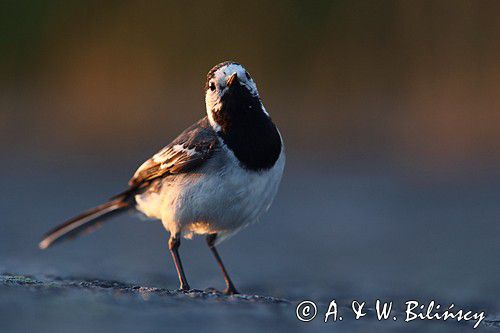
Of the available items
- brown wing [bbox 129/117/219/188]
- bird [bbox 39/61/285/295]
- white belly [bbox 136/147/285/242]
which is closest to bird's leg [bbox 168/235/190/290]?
bird [bbox 39/61/285/295]

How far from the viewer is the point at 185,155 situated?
7133mm

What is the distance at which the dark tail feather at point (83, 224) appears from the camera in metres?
8.31

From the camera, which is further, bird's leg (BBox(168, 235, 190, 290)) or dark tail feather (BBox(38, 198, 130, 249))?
dark tail feather (BBox(38, 198, 130, 249))

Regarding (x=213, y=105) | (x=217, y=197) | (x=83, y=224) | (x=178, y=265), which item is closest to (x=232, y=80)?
(x=213, y=105)

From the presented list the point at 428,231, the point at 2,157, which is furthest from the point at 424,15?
the point at 2,157

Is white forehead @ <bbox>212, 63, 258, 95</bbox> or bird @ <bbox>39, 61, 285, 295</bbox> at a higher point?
white forehead @ <bbox>212, 63, 258, 95</bbox>

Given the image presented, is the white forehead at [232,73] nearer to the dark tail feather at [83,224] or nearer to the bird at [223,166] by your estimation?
the bird at [223,166]

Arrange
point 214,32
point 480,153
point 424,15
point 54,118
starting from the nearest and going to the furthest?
1. point 480,153
2. point 424,15
3. point 214,32
4. point 54,118

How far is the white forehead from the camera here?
698cm

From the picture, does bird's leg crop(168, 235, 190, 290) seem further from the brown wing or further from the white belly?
the brown wing

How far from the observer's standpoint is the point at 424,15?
16.5m

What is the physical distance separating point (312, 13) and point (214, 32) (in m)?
2.01

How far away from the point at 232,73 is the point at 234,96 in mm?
→ 163

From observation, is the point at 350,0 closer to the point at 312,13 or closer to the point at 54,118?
the point at 312,13
